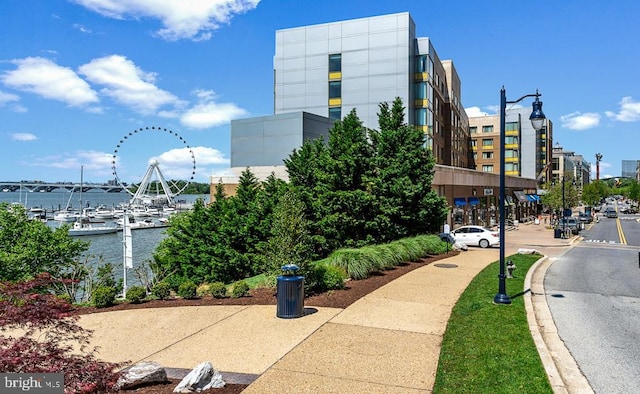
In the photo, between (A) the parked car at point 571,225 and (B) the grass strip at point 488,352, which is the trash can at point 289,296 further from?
(A) the parked car at point 571,225

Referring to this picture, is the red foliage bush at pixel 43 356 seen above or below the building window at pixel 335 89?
below

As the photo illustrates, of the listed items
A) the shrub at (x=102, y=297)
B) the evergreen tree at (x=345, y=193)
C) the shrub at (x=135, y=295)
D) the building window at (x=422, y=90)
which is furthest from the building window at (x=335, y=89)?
the shrub at (x=102, y=297)

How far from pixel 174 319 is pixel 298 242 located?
4.04 meters

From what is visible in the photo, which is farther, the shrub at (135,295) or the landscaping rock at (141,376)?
the shrub at (135,295)

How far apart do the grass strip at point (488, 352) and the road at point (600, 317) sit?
100 cm

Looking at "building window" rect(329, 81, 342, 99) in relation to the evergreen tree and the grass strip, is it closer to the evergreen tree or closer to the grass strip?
the evergreen tree

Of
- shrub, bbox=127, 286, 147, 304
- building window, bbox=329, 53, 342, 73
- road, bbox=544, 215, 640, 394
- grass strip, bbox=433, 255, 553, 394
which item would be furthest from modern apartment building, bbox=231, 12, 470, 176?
grass strip, bbox=433, 255, 553, 394

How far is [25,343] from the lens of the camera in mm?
5973

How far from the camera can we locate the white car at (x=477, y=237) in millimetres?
30297

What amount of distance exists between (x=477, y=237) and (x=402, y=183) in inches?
403

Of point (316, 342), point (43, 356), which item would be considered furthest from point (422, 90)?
point (43, 356)

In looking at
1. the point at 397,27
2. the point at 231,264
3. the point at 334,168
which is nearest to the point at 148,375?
the point at 231,264

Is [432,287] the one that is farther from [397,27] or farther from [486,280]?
[397,27]

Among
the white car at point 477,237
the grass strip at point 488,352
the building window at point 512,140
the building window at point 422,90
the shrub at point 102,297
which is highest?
the building window at point 512,140
